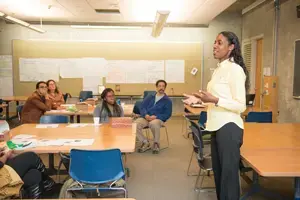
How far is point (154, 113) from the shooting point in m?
5.85

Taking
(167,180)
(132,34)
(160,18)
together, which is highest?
(132,34)

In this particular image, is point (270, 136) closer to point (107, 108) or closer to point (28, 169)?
point (107, 108)

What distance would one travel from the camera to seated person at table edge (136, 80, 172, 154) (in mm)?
5621

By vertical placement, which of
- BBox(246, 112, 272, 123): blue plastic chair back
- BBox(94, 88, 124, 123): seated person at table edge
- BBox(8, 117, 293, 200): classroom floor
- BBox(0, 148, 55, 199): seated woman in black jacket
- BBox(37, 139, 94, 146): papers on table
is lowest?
BBox(8, 117, 293, 200): classroom floor

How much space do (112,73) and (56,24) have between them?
218 cm

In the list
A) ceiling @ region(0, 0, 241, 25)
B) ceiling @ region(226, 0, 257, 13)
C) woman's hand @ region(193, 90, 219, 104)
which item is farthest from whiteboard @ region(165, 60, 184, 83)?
woman's hand @ region(193, 90, 219, 104)

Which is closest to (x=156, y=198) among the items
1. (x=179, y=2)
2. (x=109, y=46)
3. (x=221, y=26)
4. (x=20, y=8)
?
(x=179, y=2)

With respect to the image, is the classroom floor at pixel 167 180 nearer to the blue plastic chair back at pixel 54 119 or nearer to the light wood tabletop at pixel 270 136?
the light wood tabletop at pixel 270 136

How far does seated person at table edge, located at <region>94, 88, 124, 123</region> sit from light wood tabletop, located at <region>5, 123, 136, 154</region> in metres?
0.52

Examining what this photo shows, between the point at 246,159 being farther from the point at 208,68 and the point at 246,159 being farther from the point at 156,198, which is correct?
the point at 208,68

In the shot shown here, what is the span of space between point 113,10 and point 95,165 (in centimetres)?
625

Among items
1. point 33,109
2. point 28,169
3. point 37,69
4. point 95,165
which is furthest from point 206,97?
point 37,69

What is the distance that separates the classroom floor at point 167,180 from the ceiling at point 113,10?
318 centimetres

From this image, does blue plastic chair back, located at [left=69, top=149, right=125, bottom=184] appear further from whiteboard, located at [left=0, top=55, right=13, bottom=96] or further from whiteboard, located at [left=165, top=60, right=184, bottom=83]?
whiteboard, located at [left=0, top=55, right=13, bottom=96]
